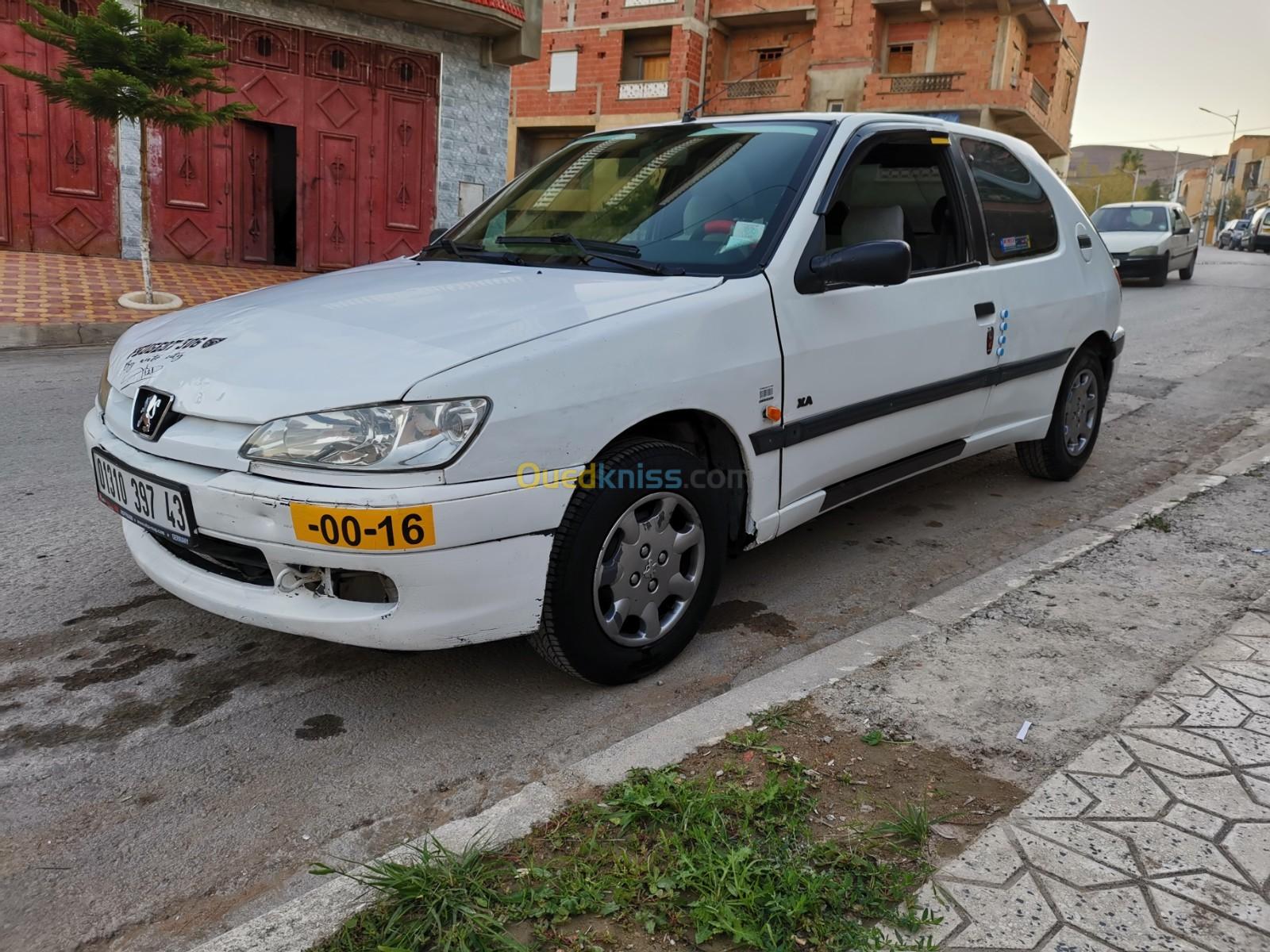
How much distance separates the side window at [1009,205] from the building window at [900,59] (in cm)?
3007

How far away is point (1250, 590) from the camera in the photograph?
3.68 meters

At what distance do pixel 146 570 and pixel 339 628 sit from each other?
0.81 m

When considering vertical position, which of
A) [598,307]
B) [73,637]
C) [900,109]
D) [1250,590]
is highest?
[900,109]

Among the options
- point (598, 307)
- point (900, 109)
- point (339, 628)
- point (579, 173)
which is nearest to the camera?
point (339, 628)

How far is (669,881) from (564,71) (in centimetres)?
3585

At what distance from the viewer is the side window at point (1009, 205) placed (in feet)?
14.2

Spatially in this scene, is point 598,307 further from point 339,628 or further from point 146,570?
point 146,570

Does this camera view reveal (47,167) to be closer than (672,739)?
No

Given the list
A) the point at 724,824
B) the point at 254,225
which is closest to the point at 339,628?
the point at 724,824

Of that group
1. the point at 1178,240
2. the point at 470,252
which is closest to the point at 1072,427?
the point at 470,252

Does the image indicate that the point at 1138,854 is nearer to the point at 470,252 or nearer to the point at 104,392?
the point at 470,252

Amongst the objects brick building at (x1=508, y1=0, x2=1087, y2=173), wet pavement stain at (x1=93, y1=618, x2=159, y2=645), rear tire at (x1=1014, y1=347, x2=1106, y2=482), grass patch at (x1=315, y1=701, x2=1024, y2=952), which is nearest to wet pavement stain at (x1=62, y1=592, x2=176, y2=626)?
wet pavement stain at (x1=93, y1=618, x2=159, y2=645)

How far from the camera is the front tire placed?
2.68 metres

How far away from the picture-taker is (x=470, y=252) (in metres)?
3.74
